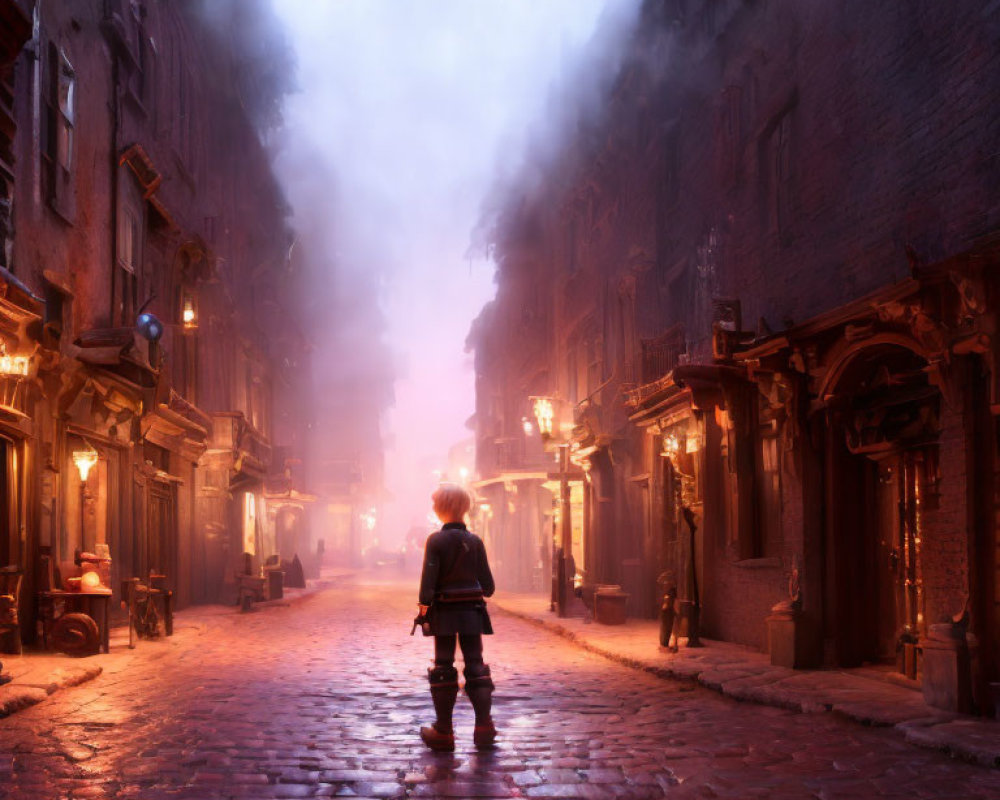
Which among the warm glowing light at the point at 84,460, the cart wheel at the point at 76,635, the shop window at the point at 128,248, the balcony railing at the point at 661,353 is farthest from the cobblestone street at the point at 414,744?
the shop window at the point at 128,248

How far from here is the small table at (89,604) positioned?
47.1ft

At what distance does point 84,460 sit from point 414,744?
11216 mm

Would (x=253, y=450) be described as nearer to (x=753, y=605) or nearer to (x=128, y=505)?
(x=128, y=505)

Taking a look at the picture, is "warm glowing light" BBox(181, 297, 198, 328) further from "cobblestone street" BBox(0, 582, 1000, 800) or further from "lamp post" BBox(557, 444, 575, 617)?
"cobblestone street" BBox(0, 582, 1000, 800)

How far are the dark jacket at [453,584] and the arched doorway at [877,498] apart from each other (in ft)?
17.4

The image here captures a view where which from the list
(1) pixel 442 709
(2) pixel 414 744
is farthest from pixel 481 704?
(2) pixel 414 744

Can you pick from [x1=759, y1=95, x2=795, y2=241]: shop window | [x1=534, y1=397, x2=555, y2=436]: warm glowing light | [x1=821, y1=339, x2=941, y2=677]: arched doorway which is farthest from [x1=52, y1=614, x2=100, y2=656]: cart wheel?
[x1=534, y1=397, x2=555, y2=436]: warm glowing light

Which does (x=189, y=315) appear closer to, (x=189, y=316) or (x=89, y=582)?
(x=189, y=316)

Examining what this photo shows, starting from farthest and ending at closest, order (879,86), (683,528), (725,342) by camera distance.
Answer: (683,528)
(725,342)
(879,86)

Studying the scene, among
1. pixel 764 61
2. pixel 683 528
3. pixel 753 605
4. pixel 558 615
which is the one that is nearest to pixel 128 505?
pixel 558 615

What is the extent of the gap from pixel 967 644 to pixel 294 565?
30.2m

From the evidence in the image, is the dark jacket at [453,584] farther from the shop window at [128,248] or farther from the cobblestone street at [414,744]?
the shop window at [128,248]

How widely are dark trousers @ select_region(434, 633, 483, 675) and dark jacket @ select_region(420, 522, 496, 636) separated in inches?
2.0

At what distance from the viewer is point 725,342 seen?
14180 mm
